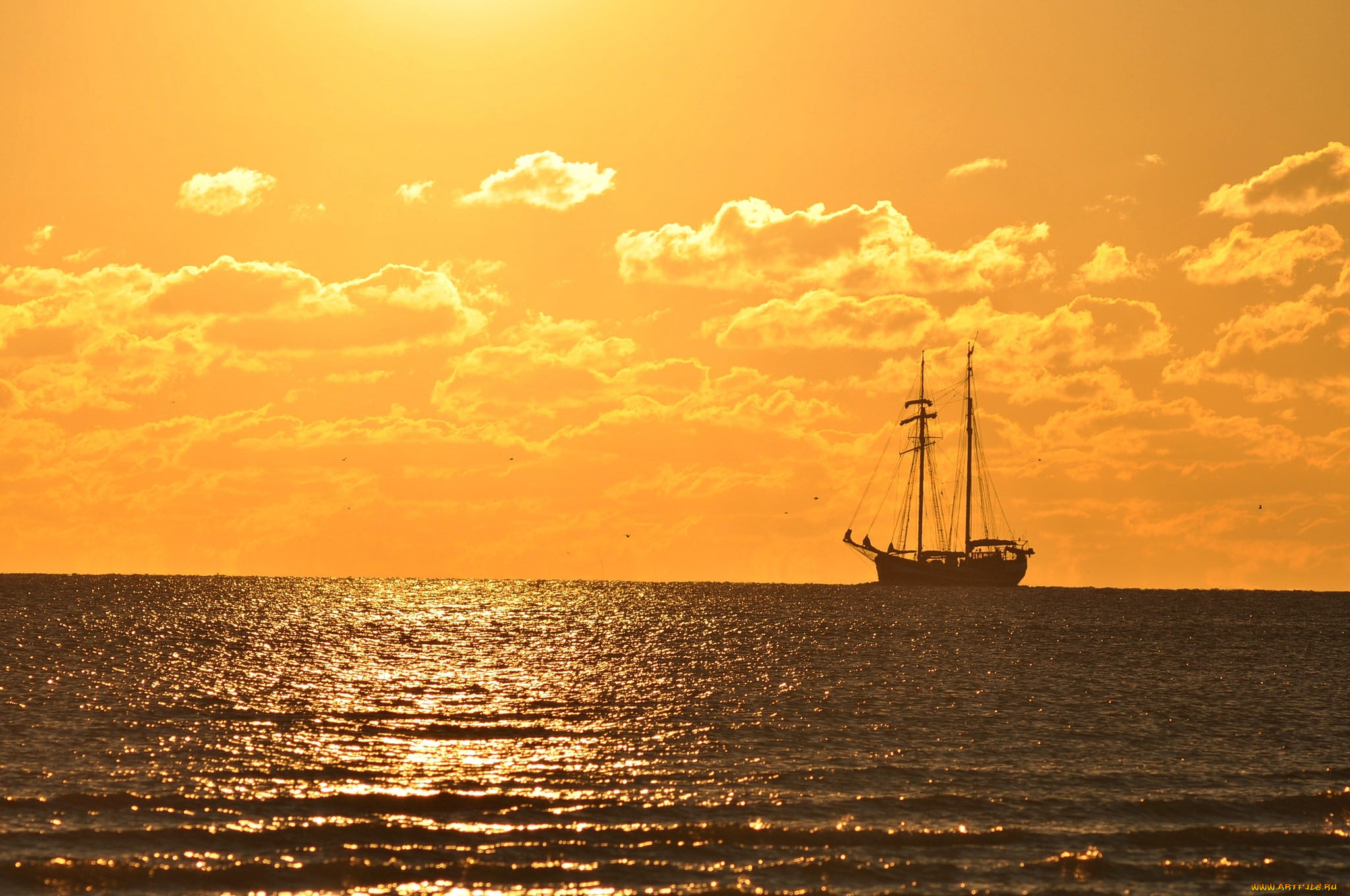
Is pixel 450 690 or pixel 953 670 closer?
pixel 450 690

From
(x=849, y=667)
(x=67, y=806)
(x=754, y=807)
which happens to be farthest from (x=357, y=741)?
(x=849, y=667)

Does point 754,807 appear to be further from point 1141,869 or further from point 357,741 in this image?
point 357,741

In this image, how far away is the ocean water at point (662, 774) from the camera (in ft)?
88.3

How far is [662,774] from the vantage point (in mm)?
37219

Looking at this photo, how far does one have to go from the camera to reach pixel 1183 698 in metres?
60.8

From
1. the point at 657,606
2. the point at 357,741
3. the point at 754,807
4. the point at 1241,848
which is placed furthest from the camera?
the point at 657,606

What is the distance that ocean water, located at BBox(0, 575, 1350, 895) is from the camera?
1059 inches

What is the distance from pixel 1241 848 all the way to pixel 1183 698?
33394mm

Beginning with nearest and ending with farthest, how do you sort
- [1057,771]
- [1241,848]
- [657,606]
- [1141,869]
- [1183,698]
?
[1141,869]
[1241,848]
[1057,771]
[1183,698]
[657,606]

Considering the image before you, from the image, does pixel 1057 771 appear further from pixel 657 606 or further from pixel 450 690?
pixel 657 606

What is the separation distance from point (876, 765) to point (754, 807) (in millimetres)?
7565

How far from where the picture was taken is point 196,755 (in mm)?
39062

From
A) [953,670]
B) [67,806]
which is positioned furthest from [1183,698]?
[67,806]

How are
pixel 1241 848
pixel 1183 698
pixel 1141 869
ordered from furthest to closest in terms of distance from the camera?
pixel 1183 698 → pixel 1241 848 → pixel 1141 869
